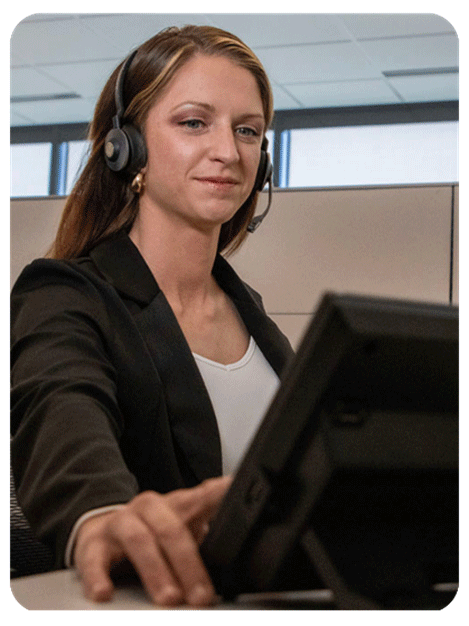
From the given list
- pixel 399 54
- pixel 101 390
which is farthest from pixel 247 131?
pixel 399 54

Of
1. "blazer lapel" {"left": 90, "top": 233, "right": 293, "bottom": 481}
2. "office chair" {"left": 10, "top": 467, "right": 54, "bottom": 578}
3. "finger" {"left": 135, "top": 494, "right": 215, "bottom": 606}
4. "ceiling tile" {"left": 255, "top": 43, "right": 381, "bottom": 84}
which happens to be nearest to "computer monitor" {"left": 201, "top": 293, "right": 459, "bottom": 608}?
"finger" {"left": 135, "top": 494, "right": 215, "bottom": 606}

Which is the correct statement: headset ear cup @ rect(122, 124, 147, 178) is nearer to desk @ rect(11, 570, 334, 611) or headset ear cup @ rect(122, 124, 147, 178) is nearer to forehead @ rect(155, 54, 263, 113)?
forehead @ rect(155, 54, 263, 113)

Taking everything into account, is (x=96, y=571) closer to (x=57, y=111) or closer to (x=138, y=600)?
(x=138, y=600)

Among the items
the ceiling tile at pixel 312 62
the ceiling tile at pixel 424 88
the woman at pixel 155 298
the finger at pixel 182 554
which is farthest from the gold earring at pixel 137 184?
the ceiling tile at pixel 312 62

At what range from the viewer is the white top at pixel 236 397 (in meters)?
0.97

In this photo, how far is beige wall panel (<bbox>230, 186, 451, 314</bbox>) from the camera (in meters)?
1.63

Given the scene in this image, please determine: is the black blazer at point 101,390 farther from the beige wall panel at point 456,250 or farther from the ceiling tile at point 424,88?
the beige wall panel at point 456,250

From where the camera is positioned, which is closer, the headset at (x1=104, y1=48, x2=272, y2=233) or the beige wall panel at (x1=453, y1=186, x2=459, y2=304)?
the headset at (x1=104, y1=48, x2=272, y2=233)

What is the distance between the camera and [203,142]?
101cm

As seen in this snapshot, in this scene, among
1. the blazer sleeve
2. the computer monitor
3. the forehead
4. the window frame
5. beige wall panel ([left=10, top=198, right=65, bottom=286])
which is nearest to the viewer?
the computer monitor

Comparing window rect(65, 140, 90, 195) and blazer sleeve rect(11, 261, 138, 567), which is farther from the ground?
window rect(65, 140, 90, 195)

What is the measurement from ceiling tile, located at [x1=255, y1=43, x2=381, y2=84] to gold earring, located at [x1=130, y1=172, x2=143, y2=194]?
2.78 feet

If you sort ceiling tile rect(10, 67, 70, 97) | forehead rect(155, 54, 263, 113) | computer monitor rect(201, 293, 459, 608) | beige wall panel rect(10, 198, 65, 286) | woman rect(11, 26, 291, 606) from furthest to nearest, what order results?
1. beige wall panel rect(10, 198, 65, 286)
2. ceiling tile rect(10, 67, 70, 97)
3. forehead rect(155, 54, 263, 113)
4. woman rect(11, 26, 291, 606)
5. computer monitor rect(201, 293, 459, 608)
